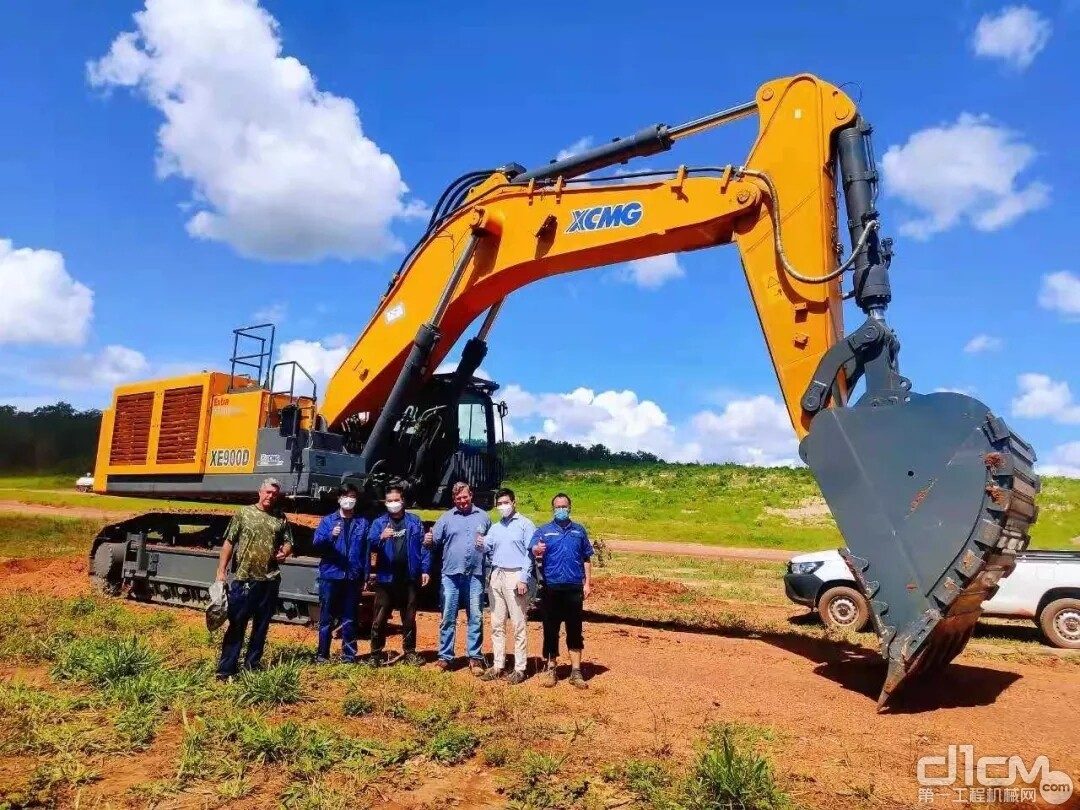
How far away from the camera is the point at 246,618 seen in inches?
277

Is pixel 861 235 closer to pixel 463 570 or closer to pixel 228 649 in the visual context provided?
pixel 463 570

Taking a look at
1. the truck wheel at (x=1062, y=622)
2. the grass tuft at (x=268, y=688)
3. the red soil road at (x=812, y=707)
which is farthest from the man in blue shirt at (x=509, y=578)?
the truck wheel at (x=1062, y=622)

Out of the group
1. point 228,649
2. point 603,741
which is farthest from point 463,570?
point 603,741

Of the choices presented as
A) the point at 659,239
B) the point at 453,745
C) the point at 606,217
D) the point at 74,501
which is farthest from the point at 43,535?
the point at 453,745

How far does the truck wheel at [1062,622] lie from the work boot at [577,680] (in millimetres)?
7323

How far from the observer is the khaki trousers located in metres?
7.75

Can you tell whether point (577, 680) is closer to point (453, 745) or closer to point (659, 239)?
point (453, 745)

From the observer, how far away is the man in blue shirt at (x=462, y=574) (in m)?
8.04

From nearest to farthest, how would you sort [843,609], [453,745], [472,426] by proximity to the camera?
[453,745] → [843,609] → [472,426]

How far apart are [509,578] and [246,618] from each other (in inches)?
99.4

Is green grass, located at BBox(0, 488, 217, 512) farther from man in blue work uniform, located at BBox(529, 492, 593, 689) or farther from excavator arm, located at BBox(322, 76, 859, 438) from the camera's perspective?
man in blue work uniform, located at BBox(529, 492, 593, 689)

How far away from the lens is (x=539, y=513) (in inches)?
1451

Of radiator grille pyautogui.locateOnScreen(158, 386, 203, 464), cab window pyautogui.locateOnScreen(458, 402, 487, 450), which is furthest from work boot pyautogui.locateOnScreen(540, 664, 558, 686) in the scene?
radiator grille pyautogui.locateOnScreen(158, 386, 203, 464)

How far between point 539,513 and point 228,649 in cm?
3019
